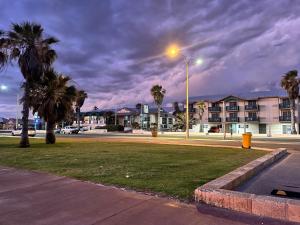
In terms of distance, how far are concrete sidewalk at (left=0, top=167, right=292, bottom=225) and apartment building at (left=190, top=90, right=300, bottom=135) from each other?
64.4 metres

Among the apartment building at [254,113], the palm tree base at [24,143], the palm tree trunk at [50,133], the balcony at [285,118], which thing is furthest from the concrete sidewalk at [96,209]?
the balcony at [285,118]

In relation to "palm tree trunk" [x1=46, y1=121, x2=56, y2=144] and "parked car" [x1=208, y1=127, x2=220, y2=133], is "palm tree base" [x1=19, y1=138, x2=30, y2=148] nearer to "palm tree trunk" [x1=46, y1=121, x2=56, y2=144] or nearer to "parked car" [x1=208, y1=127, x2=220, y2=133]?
"palm tree trunk" [x1=46, y1=121, x2=56, y2=144]

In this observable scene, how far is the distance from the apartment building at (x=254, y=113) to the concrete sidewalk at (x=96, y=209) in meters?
64.4

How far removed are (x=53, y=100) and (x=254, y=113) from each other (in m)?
60.4

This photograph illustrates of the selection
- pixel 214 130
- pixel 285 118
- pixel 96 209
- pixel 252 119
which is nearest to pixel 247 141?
pixel 96 209

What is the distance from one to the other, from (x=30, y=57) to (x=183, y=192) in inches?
747

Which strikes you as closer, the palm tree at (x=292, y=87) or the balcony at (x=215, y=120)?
the palm tree at (x=292, y=87)

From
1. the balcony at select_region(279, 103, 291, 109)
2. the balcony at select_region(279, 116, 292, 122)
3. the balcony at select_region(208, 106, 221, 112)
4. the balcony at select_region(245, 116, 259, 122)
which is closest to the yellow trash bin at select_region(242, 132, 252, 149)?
the balcony at select_region(279, 116, 292, 122)

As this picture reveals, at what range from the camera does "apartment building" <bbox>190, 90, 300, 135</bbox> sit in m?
73.4

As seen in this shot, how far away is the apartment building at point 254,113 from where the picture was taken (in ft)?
241

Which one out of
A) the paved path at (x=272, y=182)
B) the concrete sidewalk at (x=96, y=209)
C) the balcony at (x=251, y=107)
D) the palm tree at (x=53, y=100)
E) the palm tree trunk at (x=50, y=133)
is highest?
the balcony at (x=251, y=107)

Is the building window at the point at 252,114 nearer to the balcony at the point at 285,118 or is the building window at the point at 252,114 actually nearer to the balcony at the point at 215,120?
the balcony at the point at 285,118

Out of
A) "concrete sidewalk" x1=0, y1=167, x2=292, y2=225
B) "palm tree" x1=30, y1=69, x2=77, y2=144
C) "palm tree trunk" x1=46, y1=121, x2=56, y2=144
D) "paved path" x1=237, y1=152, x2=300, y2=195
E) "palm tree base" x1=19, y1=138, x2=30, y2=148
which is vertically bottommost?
"concrete sidewalk" x1=0, y1=167, x2=292, y2=225

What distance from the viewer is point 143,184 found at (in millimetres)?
7973
